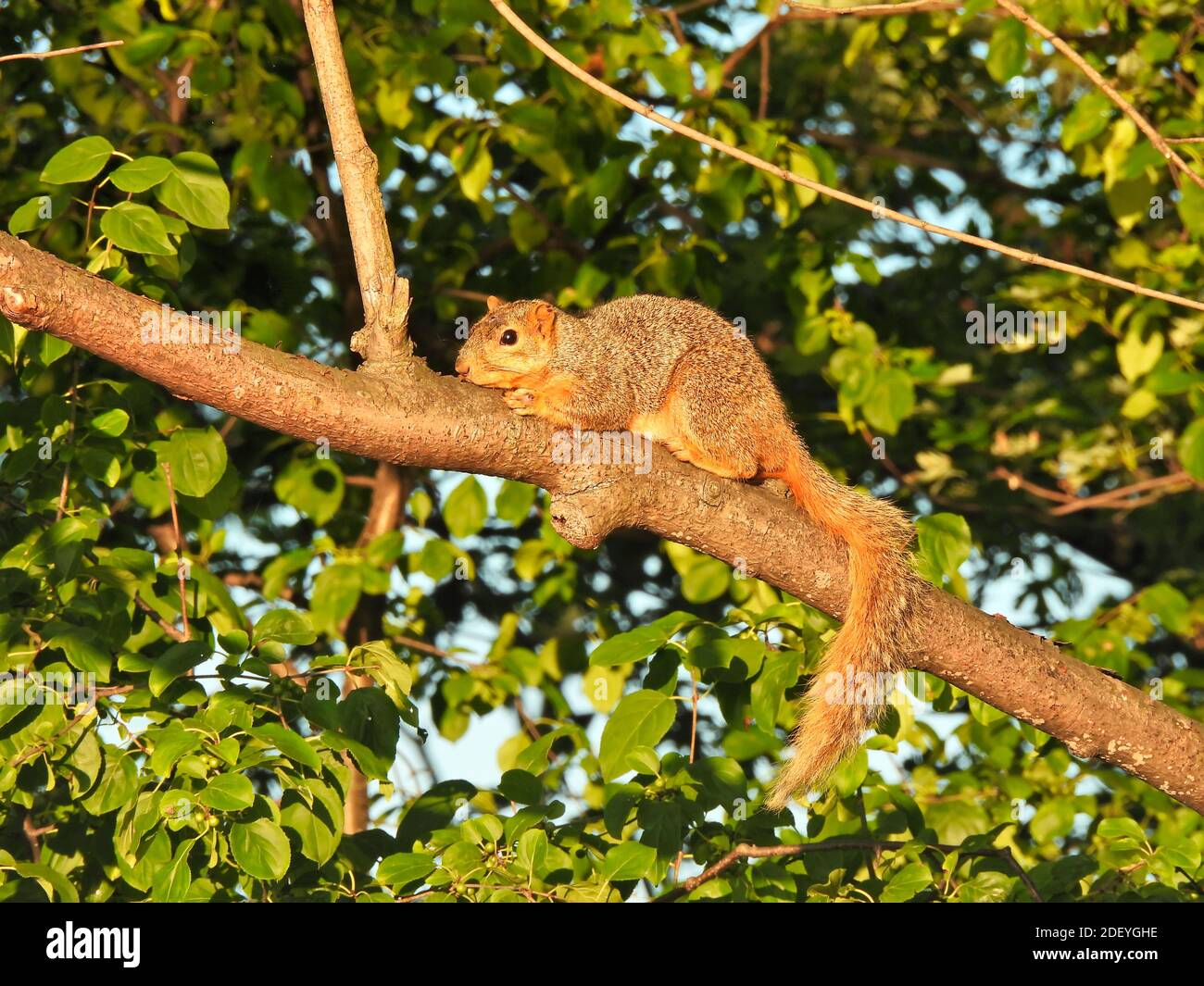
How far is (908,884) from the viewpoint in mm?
2666

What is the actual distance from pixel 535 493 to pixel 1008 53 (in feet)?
6.70

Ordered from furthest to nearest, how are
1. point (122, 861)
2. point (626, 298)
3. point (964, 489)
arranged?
point (964, 489) → point (626, 298) → point (122, 861)

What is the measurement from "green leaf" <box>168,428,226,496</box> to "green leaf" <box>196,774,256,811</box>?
991mm

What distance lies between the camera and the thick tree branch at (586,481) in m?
2.32

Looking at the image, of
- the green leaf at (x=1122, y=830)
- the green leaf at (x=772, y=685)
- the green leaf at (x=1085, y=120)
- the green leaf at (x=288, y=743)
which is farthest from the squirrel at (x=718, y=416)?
the green leaf at (x=1085, y=120)

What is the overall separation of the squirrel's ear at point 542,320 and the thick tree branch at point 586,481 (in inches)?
35.6

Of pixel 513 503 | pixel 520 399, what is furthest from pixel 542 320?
pixel 513 503

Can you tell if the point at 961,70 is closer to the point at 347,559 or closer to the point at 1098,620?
the point at 1098,620

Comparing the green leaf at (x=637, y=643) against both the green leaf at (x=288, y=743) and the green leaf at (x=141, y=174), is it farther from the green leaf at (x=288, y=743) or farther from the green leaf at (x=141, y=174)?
the green leaf at (x=141, y=174)

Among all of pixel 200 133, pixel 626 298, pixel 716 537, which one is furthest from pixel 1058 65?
pixel 716 537

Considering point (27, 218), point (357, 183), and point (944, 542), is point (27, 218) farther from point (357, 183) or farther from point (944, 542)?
point (944, 542)

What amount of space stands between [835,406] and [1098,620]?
189 centimetres

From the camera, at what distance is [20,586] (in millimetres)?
2949

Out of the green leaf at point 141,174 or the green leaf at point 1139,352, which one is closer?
the green leaf at point 141,174
